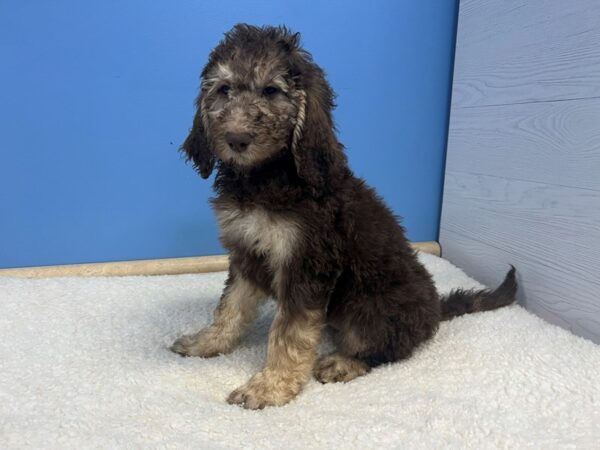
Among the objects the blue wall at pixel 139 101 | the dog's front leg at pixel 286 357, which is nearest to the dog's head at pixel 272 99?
the dog's front leg at pixel 286 357

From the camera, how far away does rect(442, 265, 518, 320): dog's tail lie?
276 cm

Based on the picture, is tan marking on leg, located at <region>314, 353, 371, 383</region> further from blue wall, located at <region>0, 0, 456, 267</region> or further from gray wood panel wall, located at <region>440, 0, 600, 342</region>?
blue wall, located at <region>0, 0, 456, 267</region>

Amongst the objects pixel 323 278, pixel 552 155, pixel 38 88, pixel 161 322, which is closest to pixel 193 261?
pixel 161 322

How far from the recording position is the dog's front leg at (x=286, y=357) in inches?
80.5

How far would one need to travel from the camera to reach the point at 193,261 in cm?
367

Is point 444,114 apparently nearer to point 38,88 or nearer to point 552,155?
point 552,155

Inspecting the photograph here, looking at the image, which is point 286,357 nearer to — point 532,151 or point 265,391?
point 265,391

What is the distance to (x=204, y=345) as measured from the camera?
2467mm

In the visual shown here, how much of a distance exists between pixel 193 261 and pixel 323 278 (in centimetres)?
181

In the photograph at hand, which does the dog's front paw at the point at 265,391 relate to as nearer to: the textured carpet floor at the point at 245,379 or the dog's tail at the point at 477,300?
the textured carpet floor at the point at 245,379

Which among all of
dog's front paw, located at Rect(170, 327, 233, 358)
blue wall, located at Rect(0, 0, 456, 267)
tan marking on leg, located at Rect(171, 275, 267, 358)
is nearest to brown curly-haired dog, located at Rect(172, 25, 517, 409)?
tan marking on leg, located at Rect(171, 275, 267, 358)

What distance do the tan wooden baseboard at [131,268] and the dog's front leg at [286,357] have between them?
5.29ft

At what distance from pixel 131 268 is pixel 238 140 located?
212 cm

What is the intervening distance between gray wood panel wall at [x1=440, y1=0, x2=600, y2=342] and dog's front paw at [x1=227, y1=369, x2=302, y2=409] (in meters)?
1.72
